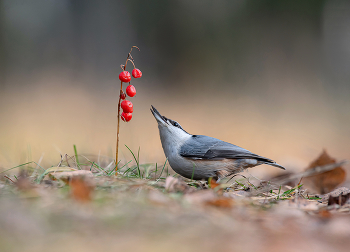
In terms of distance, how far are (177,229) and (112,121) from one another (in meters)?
5.60

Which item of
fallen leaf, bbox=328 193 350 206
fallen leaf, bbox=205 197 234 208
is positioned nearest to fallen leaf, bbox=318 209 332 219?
fallen leaf, bbox=328 193 350 206

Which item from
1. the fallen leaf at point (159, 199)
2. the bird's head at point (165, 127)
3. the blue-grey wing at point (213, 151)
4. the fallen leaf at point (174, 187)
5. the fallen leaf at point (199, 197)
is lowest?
the fallen leaf at point (174, 187)

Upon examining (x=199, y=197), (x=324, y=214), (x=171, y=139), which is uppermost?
(x=171, y=139)

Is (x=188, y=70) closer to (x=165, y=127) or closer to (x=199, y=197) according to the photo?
(x=165, y=127)

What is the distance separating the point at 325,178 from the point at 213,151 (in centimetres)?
128

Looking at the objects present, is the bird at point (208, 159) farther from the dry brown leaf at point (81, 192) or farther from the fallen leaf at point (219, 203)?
the dry brown leaf at point (81, 192)

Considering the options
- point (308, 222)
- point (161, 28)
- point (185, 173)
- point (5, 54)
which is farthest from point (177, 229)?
point (161, 28)

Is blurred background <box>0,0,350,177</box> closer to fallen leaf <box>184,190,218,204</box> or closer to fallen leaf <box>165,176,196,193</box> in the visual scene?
fallen leaf <box>165,176,196,193</box>

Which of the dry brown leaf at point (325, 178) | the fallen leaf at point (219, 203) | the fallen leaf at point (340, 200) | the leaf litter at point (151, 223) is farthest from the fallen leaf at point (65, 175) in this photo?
the dry brown leaf at point (325, 178)

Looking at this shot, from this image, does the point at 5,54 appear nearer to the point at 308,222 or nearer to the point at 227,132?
the point at 227,132

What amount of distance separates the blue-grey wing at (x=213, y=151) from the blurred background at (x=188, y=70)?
2.78 m

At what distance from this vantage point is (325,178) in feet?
9.28

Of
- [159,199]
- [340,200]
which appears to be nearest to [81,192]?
[159,199]

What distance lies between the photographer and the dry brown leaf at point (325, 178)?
2771mm
